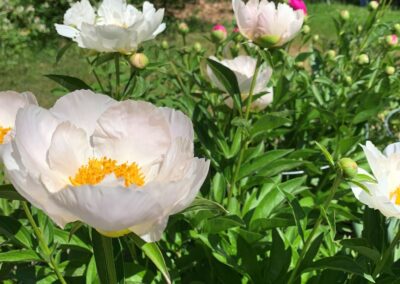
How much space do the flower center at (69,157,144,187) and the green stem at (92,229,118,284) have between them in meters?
0.07

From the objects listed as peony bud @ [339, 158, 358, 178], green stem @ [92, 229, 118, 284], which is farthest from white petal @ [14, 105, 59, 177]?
peony bud @ [339, 158, 358, 178]

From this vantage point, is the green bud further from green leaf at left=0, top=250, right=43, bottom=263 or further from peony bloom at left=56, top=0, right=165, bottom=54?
green leaf at left=0, top=250, right=43, bottom=263

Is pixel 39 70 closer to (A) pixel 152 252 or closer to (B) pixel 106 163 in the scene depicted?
(B) pixel 106 163

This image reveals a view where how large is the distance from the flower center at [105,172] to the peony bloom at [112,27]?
0.38 meters

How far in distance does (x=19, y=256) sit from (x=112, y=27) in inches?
17.0

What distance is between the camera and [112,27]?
Result: 39.6 inches

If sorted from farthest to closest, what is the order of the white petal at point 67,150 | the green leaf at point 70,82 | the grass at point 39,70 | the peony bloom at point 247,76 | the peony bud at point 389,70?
1. the grass at point 39,70
2. the peony bud at point 389,70
3. the peony bloom at point 247,76
4. the green leaf at point 70,82
5. the white petal at point 67,150

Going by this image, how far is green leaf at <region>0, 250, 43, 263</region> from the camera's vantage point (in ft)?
2.81

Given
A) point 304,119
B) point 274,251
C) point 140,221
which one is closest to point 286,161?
point 274,251

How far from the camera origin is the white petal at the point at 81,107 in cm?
68

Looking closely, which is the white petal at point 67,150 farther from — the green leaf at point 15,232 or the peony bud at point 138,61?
the peony bud at point 138,61

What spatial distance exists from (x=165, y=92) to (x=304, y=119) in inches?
23.3

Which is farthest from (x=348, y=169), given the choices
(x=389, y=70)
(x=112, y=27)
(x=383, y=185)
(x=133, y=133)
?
(x=389, y=70)

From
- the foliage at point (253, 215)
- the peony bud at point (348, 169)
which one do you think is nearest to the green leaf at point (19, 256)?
the foliage at point (253, 215)
